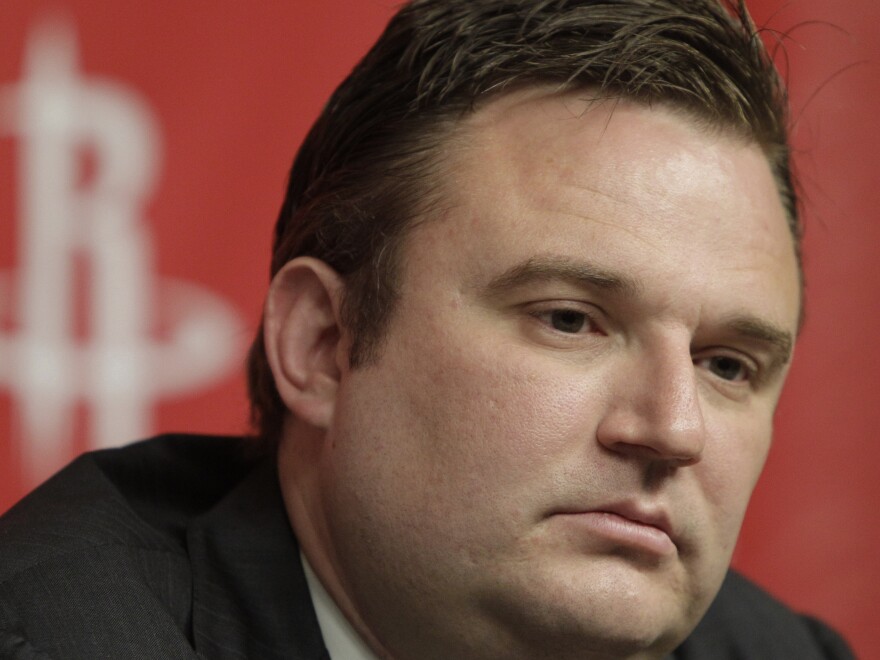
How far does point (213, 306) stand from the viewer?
2.29 metres

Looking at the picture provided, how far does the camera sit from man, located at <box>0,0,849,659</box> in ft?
4.35

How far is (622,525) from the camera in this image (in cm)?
133

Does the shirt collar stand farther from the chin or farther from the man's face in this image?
the chin

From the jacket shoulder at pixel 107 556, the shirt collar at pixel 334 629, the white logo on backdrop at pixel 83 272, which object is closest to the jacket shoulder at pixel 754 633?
the shirt collar at pixel 334 629

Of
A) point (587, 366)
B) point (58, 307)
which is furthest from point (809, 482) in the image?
point (58, 307)

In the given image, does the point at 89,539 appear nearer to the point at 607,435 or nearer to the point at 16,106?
the point at 607,435

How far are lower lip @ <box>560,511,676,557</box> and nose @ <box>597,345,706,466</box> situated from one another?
0.08m

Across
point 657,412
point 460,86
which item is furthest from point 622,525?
point 460,86

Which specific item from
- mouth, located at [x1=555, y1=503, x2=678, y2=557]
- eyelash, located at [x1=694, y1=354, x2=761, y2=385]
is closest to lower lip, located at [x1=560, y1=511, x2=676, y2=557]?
mouth, located at [x1=555, y1=503, x2=678, y2=557]

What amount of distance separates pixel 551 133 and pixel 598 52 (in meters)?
0.13

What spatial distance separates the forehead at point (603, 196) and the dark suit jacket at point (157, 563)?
471mm

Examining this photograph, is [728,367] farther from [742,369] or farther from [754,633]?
[754,633]

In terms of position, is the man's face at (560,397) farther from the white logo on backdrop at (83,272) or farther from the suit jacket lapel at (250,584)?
the white logo on backdrop at (83,272)

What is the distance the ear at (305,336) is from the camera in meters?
1.54
